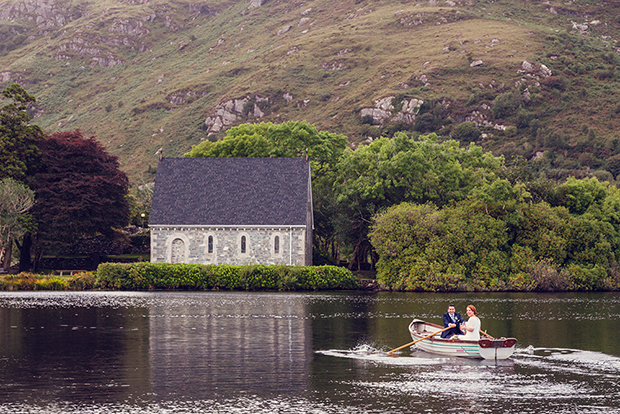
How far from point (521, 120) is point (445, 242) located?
113487mm

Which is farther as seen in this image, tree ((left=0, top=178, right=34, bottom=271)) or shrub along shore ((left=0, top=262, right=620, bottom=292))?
tree ((left=0, top=178, right=34, bottom=271))

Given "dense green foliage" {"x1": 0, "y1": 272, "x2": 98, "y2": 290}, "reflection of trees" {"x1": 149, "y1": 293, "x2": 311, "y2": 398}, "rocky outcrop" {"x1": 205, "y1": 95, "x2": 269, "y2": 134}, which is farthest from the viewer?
"rocky outcrop" {"x1": 205, "y1": 95, "x2": 269, "y2": 134}

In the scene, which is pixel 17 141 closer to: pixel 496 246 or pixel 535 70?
pixel 496 246

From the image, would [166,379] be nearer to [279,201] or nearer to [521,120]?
[279,201]

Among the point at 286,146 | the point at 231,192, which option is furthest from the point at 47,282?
the point at 286,146

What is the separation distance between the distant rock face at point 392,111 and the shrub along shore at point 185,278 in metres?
117

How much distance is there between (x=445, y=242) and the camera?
61781 millimetres

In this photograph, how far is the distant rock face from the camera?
17538cm

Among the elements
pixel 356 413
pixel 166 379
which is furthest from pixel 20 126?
pixel 356 413

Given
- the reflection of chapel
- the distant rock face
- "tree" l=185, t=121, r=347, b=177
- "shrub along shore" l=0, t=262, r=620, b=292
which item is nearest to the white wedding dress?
"shrub along shore" l=0, t=262, r=620, b=292

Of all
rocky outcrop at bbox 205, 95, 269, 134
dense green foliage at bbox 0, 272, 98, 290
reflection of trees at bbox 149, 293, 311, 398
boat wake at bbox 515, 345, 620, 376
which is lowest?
boat wake at bbox 515, 345, 620, 376

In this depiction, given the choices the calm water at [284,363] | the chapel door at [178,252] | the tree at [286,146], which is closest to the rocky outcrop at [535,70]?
the tree at [286,146]

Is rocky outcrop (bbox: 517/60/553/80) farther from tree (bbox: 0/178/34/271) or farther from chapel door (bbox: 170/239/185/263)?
tree (bbox: 0/178/34/271)

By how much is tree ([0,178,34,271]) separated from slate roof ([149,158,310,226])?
10760mm
